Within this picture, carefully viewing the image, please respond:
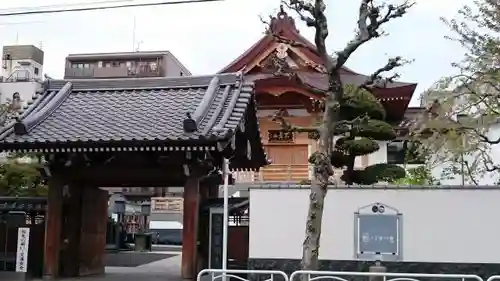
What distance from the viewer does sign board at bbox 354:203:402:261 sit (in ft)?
42.3

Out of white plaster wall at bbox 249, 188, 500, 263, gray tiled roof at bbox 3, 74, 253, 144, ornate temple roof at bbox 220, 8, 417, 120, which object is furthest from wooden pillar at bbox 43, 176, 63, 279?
ornate temple roof at bbox 220, 8, 417, 120

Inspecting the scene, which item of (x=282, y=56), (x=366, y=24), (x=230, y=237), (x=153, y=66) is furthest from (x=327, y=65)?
(x=153, y=66)

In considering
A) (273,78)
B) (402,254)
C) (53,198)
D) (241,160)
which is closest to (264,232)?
(402,254)

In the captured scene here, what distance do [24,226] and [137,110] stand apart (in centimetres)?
427

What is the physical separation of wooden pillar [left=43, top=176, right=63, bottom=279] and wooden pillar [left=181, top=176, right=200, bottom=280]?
3.29 metres

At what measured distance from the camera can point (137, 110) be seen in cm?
1554

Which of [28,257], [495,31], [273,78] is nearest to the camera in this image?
[495,31]

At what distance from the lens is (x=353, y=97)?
1780 centimetres

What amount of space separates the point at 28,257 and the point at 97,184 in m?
2.56

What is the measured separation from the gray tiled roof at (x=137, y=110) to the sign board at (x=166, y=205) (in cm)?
2213

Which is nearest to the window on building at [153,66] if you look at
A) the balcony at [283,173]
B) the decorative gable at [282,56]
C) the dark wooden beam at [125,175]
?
the decorative gable at [282,56]

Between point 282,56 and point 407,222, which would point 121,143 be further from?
point 282,56

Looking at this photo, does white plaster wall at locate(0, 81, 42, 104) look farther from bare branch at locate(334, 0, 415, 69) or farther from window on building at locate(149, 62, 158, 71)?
bare branch at locate(334, 0, 415, 69)

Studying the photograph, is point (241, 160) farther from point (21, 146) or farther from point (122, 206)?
point (122, 206)
